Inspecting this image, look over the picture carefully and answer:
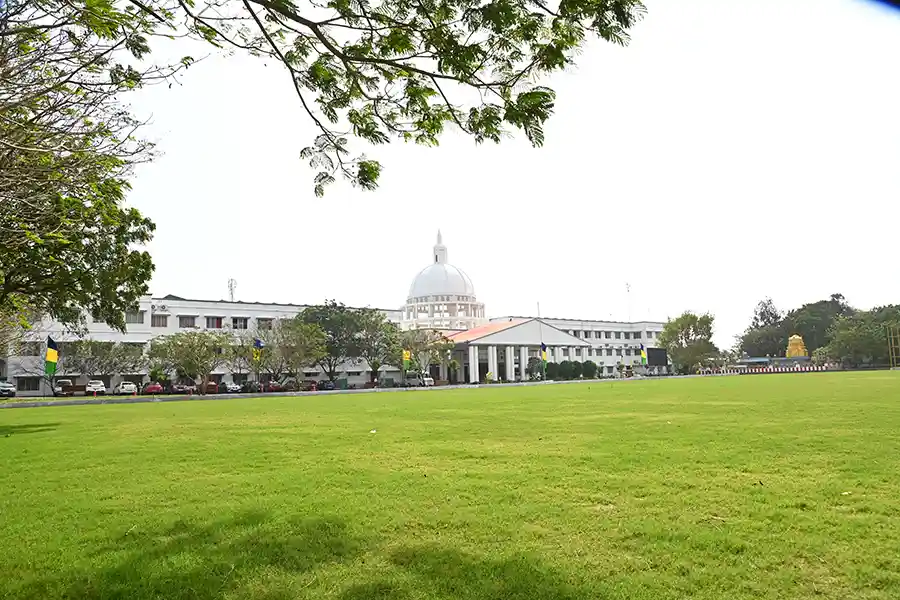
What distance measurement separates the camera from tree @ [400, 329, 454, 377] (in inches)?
2411

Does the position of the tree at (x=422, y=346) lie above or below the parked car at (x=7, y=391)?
above

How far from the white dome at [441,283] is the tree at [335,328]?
2729 centimetres

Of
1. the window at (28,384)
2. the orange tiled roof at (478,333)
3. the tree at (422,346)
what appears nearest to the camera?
the window at (28,384)

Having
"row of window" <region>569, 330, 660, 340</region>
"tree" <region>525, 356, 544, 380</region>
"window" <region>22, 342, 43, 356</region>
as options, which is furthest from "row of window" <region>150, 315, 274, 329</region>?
"row of window" <region>569, 330, 660, 340</region>

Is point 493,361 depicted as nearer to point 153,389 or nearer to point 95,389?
point 153,389

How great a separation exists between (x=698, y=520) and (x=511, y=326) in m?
66.9

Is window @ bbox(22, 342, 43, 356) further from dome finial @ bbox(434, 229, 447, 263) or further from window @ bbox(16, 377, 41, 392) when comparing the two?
dome finial @ bbox(434, 229, 447, 263)

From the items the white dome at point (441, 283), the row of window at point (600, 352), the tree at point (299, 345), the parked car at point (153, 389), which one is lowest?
the parked car at point (153, 389)

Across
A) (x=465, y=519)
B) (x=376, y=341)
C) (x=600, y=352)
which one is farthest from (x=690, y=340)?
(x=465, y=519)

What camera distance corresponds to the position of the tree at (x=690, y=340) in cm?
8169

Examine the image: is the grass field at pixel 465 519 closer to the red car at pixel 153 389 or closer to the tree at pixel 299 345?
the tree at pixel 299 345

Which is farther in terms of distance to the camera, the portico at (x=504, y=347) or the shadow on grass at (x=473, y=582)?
the portico at (x=504, y=347)

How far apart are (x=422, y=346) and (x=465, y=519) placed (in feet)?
183

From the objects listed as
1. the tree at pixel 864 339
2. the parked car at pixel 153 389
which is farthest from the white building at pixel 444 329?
the tree at pixel 864 339
